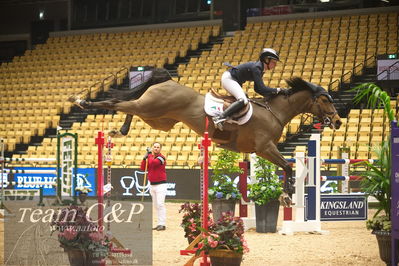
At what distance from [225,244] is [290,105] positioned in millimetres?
1984

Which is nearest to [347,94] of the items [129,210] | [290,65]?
[290,65]

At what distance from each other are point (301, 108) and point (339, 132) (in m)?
8.66

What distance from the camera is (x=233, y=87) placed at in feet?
23.8

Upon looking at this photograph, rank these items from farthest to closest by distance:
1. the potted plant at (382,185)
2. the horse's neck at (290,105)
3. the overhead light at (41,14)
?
the overhead light at (41,14), the horse's neck at (290,105), the potted plant at (382,185)

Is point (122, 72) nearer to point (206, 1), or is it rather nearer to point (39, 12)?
point (206, 1)

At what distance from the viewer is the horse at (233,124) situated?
278 inches

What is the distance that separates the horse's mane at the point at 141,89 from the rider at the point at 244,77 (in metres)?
0.68

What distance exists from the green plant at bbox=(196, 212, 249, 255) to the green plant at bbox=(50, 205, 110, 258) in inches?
38.5

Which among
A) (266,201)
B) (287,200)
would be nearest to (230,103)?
(287,200)

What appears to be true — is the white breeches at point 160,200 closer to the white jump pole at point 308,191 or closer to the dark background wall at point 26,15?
the white jump pole at point 308,191

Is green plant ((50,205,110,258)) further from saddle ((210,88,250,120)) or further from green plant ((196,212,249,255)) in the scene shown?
saddle ((210,88,250,120))

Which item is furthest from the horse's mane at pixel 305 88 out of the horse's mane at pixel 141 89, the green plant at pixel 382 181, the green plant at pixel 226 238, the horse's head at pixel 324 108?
the green plant at pixel 226 238

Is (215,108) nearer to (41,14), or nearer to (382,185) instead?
(382,185)

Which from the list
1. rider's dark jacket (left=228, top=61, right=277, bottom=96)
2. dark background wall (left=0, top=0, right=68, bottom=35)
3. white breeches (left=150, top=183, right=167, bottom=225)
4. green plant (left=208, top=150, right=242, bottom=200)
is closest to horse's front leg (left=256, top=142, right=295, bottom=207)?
rider's dark jacket (left=228, top=61, right=277, bottom=96)
